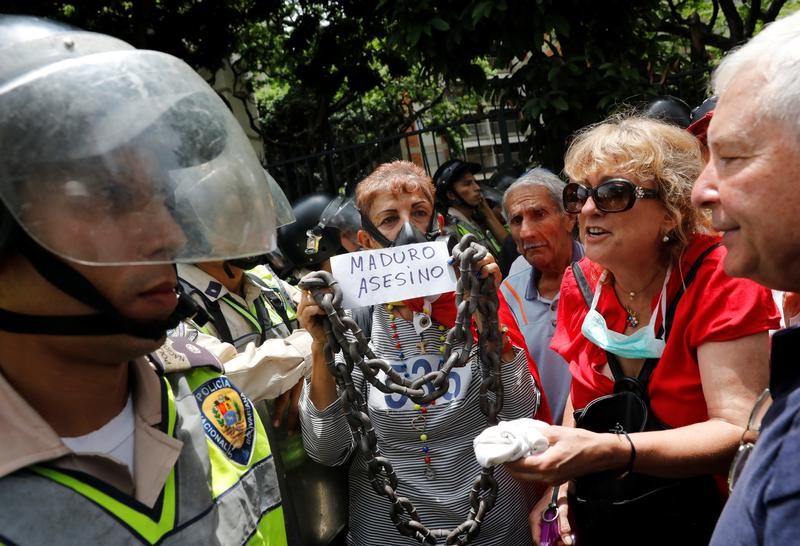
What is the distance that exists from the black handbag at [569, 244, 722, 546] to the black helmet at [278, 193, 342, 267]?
1.92m

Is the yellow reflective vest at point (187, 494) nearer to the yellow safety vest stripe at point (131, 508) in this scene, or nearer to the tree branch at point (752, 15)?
the yellow safety vest stripe at point (131, 508)

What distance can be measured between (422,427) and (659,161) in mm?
1260

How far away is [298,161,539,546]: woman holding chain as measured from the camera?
2561mm

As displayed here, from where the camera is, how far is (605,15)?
6.06 meters

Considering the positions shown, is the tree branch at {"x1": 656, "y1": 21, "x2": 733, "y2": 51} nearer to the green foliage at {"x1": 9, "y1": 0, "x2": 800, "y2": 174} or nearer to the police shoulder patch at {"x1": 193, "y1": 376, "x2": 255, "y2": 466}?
the green foliage at {"x1": 9, "y1": 0, "x2": 800, "y2": 174}

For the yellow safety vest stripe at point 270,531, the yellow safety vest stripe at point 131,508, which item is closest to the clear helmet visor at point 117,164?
the yellow safety vest stripe at point 131,508

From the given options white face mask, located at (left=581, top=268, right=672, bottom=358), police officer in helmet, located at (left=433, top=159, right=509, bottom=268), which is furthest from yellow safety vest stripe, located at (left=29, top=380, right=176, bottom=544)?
police officer in helmet, located at (left=433, top=159, right=509, bottom=268)

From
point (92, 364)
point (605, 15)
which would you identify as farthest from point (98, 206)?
point (605, 15)

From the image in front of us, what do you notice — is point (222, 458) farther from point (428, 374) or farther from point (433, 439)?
point (433, 439)

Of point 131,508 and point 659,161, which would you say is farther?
point 659,161

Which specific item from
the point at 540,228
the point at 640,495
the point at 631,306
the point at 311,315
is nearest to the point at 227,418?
the point at 311,315

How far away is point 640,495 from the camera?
2.17m

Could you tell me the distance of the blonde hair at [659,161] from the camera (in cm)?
228

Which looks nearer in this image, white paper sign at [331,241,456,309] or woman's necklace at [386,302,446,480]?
white paper sign at [331,241,456,309]
